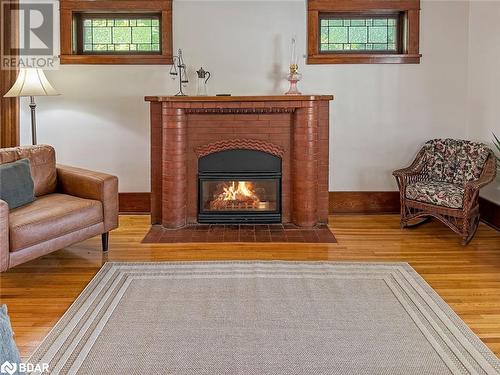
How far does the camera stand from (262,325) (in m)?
2.92

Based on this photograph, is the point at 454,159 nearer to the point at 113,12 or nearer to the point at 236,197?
the point at 236,197

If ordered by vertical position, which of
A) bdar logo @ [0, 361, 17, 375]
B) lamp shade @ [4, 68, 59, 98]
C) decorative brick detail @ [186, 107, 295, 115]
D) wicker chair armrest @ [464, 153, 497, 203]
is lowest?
bdar logo @ [0, 361, 17, 375]

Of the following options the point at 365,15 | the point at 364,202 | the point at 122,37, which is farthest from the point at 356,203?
the point at 122,37

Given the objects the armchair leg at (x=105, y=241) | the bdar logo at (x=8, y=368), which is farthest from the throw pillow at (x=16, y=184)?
the bdar logo at (x=8, y=368)

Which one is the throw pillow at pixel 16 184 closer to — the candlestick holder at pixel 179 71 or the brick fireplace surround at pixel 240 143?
the brick fireplace surround at pixel 240 143

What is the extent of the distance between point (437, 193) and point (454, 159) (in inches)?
24.4

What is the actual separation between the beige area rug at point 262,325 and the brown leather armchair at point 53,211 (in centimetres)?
44

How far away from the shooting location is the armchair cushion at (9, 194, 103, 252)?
3.53 meters

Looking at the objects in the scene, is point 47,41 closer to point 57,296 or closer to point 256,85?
point 256,85

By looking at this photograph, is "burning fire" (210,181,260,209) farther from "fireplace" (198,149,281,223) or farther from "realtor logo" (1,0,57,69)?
"realtor logo" (1,0,57,69)

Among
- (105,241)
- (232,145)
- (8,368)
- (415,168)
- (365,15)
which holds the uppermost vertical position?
(365,15)

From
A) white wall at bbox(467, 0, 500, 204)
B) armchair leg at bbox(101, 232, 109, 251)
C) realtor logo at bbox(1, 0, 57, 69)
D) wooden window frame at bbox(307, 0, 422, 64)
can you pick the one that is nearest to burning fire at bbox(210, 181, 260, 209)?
armchair leg at bbox(101, 232, 109, 251)

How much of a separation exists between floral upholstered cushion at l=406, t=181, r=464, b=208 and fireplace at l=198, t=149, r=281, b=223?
1.28 m

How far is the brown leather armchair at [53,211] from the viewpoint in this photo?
11.5 feet
